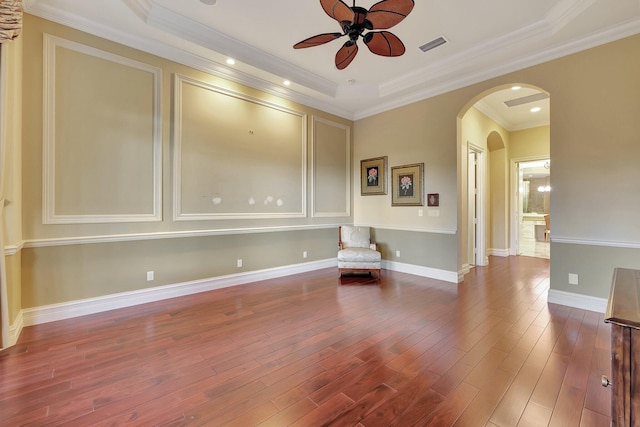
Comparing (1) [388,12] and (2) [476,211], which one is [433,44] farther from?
(2) [476,211]

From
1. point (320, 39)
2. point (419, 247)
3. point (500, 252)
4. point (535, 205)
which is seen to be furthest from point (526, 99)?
point (535, 205)

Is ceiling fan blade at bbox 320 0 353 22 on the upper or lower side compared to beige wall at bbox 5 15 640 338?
upper

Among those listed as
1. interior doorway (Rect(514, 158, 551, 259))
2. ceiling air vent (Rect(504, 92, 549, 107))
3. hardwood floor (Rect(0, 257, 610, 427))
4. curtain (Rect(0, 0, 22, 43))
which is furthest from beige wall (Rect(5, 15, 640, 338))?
interior doorway (Rect(514, 158, 551, 259))

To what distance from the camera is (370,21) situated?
7.33ft

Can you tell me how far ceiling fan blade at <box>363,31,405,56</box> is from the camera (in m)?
2.45

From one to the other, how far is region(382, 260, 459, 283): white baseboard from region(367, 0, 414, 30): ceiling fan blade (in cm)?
377

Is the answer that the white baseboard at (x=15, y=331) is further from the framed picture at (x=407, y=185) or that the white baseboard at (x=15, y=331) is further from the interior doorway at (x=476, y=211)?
the interior doorway at (x=476, y=211)

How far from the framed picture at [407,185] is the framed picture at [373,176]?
0.21m

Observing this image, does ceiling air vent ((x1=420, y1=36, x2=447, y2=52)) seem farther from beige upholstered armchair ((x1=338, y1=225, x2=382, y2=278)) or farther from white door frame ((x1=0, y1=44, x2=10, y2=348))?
white door frame ((x1=0, y1=44, x2=10, y2=348))

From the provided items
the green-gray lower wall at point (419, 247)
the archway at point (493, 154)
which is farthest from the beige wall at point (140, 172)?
the archway at point (493, 154)

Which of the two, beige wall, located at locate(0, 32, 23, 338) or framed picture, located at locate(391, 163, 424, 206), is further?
framed picture, located at locate(391, 163, 424, 206)

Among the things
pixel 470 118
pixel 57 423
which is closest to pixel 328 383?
pixel 57 423

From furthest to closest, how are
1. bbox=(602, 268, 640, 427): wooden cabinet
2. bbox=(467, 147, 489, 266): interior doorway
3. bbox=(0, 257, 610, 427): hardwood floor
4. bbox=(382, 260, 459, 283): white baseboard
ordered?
1. bbox=(467, 147, 489, 266): interior doorway
2. bbox=(382, 260, 459, 283): white baseboard
3. bbox=(0, 257, 610, 427): hardwood floor
4. bbox=(602, 268, 640, 427): wooden cabinet

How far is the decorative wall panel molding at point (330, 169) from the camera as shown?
5.31 m
